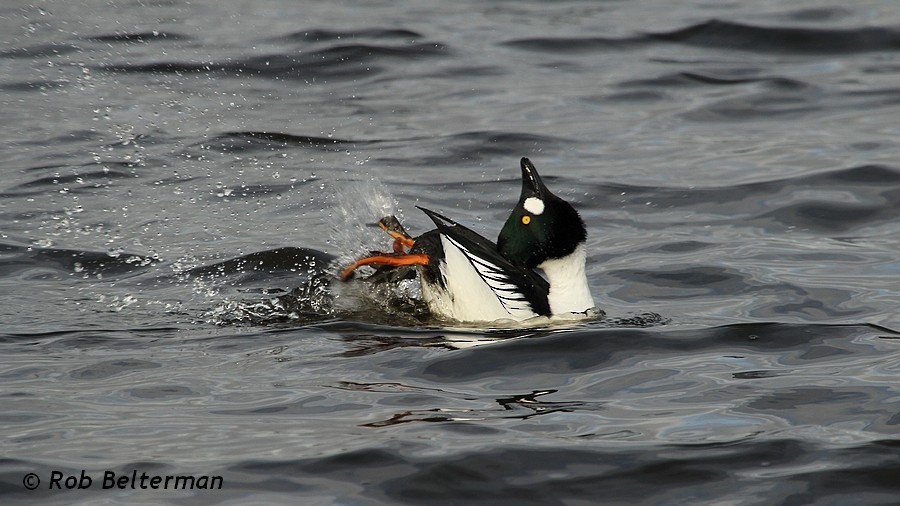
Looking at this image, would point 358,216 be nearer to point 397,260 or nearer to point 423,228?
point 423,228

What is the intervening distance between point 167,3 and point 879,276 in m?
11.8

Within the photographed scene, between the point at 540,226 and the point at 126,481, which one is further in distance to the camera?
the point at 540,226

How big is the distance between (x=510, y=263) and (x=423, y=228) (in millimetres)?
2530

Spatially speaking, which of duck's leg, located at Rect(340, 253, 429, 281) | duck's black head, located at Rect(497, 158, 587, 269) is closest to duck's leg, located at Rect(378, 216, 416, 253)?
duck's leg, located at Rect(340, 253, 429, 281)

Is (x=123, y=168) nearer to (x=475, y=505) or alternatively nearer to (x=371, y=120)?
(x=371, y=120)

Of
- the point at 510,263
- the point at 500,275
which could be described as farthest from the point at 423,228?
the point at 500,275

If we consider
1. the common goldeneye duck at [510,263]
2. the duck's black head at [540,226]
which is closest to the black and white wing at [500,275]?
the common goldeneye duck at [510,263]

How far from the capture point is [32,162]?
11.0 m

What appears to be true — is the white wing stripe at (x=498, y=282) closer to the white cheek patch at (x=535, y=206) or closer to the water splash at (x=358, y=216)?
the white cheek patch at (x=535, y=206)

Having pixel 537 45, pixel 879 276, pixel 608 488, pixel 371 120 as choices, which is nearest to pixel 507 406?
pixel 608 488

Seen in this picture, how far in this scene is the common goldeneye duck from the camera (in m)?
7.04

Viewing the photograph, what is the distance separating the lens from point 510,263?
7.29m

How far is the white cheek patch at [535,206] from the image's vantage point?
23.9 ft

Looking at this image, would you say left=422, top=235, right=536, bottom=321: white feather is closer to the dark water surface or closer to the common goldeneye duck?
the common goldeneye duck
